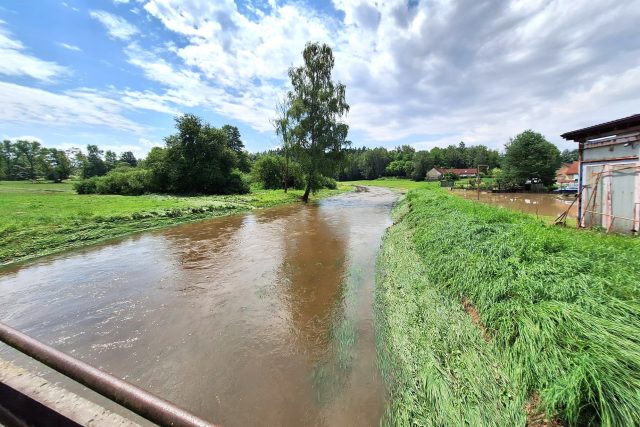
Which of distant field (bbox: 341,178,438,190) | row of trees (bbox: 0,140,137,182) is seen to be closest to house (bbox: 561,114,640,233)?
distant field (bbox: 341,178,438,190)

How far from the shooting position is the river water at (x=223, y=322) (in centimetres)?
387

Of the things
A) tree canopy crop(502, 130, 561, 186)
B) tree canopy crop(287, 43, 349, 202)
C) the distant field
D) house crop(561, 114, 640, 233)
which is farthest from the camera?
the distant field

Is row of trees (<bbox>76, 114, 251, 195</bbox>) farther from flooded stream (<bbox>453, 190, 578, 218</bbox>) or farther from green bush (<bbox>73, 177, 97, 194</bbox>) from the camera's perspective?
flooded stream (<bbox>453, 190, 578, 218</bbox>)

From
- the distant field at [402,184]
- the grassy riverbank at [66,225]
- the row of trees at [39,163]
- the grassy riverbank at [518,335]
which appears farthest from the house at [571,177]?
the row of trees at [39,163]

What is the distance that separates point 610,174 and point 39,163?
103957mm

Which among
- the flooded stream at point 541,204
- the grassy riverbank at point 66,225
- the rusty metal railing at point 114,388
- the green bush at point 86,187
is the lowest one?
the flooded stream at point 541,204

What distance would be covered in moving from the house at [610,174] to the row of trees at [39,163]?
257 ft

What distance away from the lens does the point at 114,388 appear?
1.56m

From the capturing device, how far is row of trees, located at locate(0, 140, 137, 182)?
68.8 meters

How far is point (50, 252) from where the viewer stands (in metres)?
10.4

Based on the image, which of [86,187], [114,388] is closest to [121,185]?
[86,187]

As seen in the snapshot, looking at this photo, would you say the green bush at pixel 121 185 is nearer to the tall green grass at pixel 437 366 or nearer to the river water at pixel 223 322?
the river water at pixel 223 322

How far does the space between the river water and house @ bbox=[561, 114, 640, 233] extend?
8.32 meters

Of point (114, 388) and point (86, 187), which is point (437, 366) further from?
point (86, 187)
